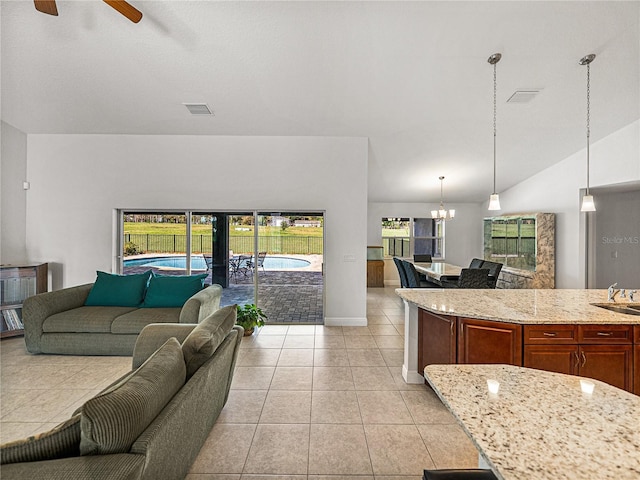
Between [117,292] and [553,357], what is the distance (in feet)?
15.2

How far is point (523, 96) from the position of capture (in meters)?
3.99

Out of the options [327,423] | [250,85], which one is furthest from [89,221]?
[327,423]

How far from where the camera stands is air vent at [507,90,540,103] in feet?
12.8

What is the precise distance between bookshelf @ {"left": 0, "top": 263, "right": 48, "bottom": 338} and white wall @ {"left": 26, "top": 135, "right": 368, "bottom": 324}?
36cm

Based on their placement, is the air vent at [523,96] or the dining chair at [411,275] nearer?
the air vent at [523,96]

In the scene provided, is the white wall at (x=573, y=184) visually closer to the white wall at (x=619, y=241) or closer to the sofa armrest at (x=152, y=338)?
the white wall at (x=619, y=241)

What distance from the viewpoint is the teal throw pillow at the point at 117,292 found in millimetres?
4062

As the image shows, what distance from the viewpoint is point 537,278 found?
617 centimetres

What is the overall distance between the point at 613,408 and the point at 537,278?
19.9ft

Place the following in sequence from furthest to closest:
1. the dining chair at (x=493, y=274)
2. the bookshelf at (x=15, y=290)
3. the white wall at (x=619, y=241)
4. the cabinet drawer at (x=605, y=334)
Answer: the white wall at (x=619, y=241) → the dining chair at (x=493, y=274) → the bookshelf at (x=15, y=290) → the cabinet drawer at (x=605, y=334)

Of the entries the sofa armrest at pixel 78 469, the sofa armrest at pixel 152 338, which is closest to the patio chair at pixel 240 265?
the sofa armrest at pixel 152 338

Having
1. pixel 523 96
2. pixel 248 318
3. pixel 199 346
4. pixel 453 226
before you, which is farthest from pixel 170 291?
pixel 453 226

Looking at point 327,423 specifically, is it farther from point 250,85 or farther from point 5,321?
point 5,321

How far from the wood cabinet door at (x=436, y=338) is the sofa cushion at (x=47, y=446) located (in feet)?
8.14
